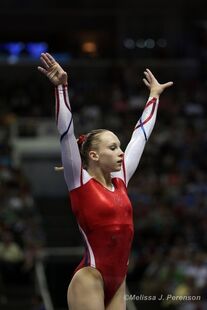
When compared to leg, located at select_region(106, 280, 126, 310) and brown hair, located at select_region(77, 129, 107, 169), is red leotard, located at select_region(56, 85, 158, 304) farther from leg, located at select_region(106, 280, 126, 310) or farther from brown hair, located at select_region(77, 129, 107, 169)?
brown hair, located at select_region(77, 129, 107, 169)

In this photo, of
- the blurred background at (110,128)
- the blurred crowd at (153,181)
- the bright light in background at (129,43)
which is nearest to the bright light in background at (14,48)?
the blurred background at (110,128)

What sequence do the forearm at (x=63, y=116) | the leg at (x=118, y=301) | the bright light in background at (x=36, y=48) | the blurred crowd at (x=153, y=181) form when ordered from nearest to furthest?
the forearm at (x=63, y=116), the leg at (x=118, y=301), the blurred crowd at (x=153, y=181), the bright light in background at (x=36, y=48)

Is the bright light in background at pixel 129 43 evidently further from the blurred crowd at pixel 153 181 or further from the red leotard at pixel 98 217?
the red leotard at pixel 98 217

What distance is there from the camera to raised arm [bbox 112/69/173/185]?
428cm

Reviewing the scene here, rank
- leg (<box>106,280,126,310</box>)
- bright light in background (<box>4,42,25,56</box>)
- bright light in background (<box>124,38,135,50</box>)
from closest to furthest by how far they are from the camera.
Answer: leg (<box>106,280,126,310</box>)
bright light in background (<box>124,38,135,50</box>)
bright light in background (<box>4,42,25,56</box>)

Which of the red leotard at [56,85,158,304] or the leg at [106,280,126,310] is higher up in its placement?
the red leotard at [56,85,158,304]

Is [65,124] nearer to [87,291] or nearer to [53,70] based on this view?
[53,70]

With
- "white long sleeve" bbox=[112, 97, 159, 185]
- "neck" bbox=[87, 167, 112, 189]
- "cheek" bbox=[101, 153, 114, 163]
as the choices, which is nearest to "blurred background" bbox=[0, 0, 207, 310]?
"white long sleeve" bbox=[112, 97, 159, 185]

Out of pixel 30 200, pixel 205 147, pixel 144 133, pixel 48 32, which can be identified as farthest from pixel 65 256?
pixel 48 32

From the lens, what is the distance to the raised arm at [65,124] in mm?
3828

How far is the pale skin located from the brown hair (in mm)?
21

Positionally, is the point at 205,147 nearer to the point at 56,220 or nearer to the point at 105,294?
the point at 56,220

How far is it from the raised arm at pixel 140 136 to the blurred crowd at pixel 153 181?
11.3 ft

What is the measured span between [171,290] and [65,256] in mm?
2223
